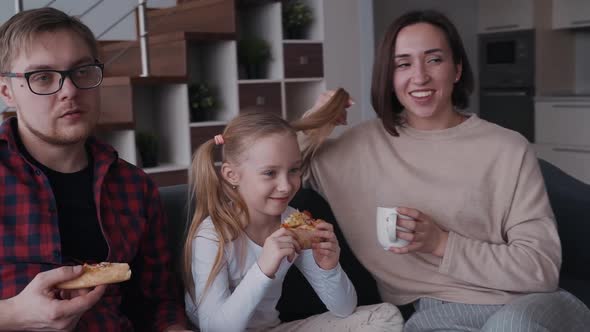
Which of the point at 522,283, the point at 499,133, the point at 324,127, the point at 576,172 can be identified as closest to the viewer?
the point at 522,283

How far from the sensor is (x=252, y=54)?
A: 4902 millimetres

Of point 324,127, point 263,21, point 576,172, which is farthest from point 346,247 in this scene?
point 576,172

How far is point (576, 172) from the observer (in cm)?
553

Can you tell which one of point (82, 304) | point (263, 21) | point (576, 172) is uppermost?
point (263, 21)

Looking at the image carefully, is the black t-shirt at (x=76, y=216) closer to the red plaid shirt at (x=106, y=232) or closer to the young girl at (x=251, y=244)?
the red plaid shirt at (x=106, y=232)

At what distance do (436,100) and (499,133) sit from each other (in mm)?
190

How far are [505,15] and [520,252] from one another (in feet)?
15.3

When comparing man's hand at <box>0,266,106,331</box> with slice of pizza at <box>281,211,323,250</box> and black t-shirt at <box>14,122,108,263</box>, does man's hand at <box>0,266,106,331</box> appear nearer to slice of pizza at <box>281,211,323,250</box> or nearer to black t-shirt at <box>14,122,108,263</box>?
black t-shirt at <box>14,122,108,263</box>

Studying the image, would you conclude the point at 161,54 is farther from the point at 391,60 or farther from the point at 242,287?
the point at 242,287

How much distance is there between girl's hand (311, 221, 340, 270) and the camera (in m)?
1.70

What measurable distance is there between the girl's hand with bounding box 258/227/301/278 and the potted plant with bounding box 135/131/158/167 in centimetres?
274

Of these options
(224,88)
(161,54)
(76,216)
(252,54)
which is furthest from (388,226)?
(252,54)

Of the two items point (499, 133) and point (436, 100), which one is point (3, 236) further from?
point (499, 133)

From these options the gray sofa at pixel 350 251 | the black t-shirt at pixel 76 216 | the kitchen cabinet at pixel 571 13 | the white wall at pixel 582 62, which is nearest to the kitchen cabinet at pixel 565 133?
the white wall at pixel 582 62
